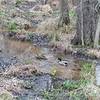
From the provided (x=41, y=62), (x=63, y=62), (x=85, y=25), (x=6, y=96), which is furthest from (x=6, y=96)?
(x=85, y=25)

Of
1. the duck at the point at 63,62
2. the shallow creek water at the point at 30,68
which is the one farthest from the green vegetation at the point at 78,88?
the duck at the point at 63,62

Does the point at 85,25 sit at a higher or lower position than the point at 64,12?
lower

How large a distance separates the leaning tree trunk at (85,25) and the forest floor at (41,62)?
661 mm

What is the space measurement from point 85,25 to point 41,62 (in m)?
4.00

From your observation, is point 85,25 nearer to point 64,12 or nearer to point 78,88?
point 64,12

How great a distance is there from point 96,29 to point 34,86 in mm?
→ 7182

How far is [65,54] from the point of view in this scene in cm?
1845

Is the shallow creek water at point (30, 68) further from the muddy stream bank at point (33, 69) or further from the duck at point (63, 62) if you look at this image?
the duck at point (63, 62)

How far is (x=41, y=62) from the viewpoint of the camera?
16766 mm

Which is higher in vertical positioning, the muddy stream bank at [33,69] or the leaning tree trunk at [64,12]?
the leaning tree trunk at [64,12]

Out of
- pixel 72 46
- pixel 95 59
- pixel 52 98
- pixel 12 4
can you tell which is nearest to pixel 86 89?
pixel 52 98

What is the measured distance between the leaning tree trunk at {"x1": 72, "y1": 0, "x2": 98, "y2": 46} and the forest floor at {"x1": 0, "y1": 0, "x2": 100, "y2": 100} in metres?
0.66

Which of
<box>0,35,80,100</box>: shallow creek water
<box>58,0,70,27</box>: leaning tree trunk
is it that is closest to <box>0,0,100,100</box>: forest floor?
<box>0,35,80,100</box>: shallow creek water

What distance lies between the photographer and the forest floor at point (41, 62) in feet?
39.7
